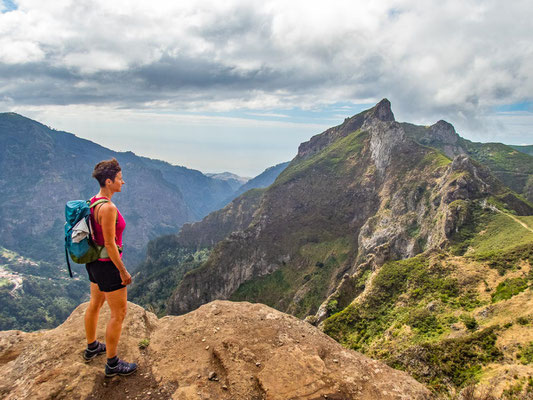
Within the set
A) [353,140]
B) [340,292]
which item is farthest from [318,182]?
[340,292]

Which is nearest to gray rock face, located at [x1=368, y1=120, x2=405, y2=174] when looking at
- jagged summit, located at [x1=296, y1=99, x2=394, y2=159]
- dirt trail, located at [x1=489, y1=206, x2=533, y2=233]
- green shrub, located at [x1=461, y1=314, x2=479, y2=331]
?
jagged summit, located at [x1=296, y1=99, x2=394, y2=159]

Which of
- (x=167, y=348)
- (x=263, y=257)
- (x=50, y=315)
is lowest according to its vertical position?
(x=50, y=315)

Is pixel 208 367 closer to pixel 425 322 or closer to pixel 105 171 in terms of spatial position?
pixel 105 171

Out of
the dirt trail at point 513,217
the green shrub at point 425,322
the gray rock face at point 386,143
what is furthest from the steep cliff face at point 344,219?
the green shrub at point 425,322

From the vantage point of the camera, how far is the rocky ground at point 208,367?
6969 millimetres

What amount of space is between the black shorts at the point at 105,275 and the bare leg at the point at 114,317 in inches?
7.1

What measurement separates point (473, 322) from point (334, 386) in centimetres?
1820

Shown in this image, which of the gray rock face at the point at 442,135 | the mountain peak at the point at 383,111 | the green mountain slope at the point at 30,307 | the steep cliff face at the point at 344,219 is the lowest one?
the green mountain slope at the point at 30,307

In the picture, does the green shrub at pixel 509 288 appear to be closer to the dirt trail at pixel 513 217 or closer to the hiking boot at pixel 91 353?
the dirt trail at pixel 513 217

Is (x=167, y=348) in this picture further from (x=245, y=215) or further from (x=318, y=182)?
(x=245, y=215)

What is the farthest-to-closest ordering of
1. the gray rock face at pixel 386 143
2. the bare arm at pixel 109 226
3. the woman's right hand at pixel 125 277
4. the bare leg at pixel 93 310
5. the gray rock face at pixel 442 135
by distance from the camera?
1. the gray rock face at pixel 442 135
2. the gray rock face at pixel 386 143
3. the bare leg at pixel 93 310
4. the woman's right hand at pixel 125 277
5. the bare arm at pixel 109 226

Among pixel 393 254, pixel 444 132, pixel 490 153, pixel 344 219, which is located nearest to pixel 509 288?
pixel 393 254

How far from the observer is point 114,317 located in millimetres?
7270

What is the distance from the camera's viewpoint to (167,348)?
29.3 feet
